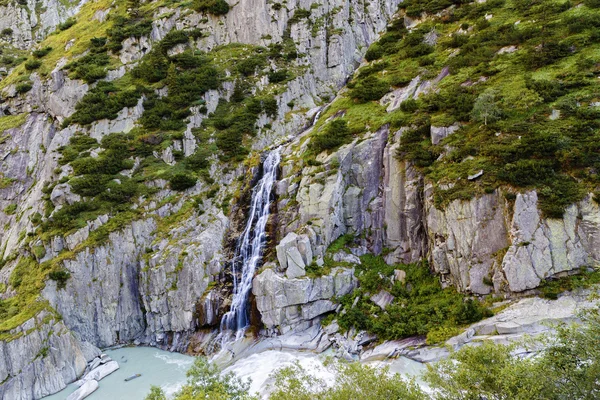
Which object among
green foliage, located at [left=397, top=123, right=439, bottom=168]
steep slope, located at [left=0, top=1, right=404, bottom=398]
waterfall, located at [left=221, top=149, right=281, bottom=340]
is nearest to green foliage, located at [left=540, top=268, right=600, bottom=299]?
green foliage, located at [left=397, top=123, right=439, bottom=168]

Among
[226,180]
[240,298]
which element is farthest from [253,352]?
[226,180]

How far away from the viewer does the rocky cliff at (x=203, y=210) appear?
71.3 feet

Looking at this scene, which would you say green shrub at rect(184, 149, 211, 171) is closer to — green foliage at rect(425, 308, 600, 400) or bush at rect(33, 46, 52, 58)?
green foliage at rect(425, 308, 600, 400)

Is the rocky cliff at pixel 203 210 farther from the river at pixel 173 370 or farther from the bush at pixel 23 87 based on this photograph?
the river at pixel 173 370

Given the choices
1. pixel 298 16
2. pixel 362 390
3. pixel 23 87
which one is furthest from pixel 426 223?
pixel 23 87

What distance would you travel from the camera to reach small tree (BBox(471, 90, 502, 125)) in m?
24.1

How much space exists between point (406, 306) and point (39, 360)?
24338 millimetres

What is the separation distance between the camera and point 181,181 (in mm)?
33688

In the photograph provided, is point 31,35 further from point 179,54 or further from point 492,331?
point 492,331

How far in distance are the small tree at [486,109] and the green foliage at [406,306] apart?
35.8ft

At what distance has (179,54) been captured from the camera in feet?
150

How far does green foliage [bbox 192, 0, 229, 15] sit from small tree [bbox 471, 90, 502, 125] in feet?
131

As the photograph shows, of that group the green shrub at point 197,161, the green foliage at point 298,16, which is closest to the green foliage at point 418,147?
the green shrub at point 197,161

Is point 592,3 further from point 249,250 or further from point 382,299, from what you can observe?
point 249,250
